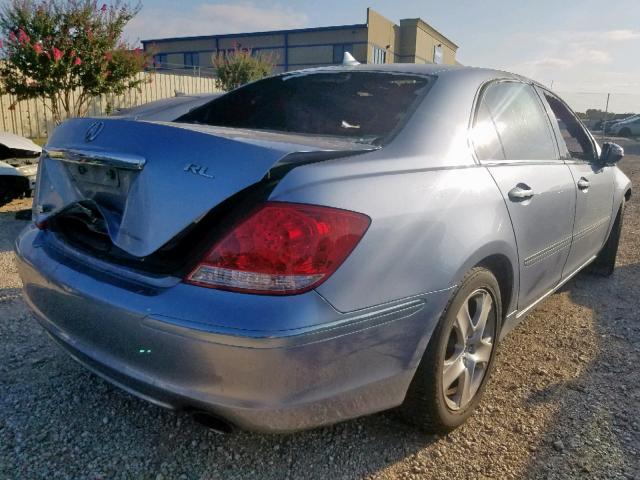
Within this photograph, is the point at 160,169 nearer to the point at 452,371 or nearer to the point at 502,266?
the point at 452,371

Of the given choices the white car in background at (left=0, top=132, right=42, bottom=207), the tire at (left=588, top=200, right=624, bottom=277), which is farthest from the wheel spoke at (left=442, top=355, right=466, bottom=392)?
the white car in background at (left=0, top=132, right=42, bottom=207)

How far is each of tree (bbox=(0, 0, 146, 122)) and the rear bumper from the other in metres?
7.85

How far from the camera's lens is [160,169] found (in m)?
1.62

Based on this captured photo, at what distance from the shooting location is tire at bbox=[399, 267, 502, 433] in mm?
1925

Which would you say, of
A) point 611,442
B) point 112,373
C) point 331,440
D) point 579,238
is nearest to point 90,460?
point 112,373

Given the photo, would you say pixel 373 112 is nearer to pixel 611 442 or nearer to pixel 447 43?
pixel 611 442

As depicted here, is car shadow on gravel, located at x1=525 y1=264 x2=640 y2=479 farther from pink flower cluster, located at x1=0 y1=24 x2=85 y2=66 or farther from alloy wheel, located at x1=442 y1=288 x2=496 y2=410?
pink flower cluster, located at x1=0 y1=24 x2=85 y2=66

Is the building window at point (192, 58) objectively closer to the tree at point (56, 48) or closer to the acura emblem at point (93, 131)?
the tree at point (56, 48)

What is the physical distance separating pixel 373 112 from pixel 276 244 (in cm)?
110

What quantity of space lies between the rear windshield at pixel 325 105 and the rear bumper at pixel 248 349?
78 centimetres

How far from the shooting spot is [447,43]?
163 feet

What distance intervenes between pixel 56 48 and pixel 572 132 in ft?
26.0

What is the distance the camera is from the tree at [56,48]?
8141 millimetres

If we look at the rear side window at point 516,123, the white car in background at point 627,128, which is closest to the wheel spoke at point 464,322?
the rear side window at point 516,123
